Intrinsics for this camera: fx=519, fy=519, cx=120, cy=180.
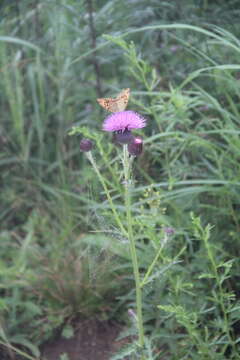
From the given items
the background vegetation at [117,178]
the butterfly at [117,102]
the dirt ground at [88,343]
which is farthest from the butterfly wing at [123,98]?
the dirt ground at [88,343]

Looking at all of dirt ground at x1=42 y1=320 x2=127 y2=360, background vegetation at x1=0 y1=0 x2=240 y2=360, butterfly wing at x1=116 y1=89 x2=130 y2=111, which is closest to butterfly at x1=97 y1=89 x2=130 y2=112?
butterfly wing at x1=116 y1=89 x2=130 y2=111

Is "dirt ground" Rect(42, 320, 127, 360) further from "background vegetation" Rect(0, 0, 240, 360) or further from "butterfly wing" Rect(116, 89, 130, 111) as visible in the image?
"butterfly wing" Rect(116, 89, 130, 111)

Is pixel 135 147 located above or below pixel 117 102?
below

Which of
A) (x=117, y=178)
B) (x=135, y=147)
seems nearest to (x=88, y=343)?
(x=117, y=178)

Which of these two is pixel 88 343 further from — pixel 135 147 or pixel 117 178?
pixel 135 147

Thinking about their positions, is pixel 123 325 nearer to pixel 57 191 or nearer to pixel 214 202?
pixel 214 202

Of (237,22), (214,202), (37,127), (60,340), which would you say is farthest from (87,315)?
(237,22)
